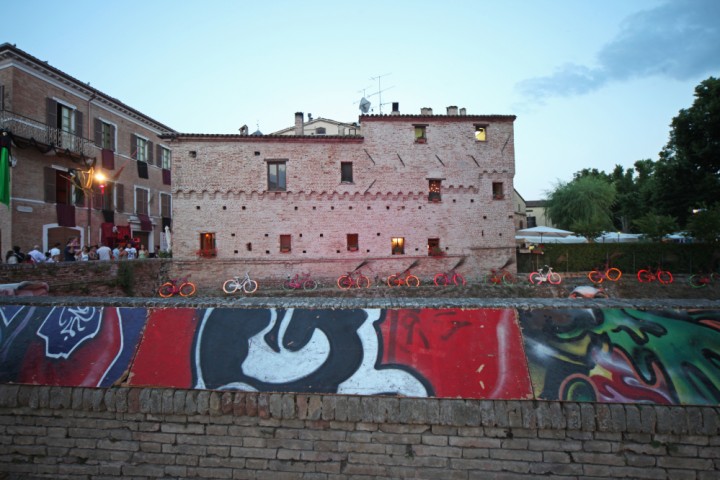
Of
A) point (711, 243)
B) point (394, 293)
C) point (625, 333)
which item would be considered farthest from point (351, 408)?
point (711, 243)

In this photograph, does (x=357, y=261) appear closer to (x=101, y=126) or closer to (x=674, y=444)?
(x=674, y=444)

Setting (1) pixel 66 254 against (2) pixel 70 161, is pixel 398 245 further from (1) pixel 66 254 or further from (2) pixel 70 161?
(2) pixel 70 161

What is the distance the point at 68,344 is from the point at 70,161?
73.5 feet

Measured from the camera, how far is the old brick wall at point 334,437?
3.48 m

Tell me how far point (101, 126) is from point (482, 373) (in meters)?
28.7

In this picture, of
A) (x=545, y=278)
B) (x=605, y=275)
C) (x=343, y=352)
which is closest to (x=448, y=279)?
(x=545, y=278)

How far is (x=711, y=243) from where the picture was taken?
18734mm

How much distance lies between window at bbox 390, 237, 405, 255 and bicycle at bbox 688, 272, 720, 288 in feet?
53.6

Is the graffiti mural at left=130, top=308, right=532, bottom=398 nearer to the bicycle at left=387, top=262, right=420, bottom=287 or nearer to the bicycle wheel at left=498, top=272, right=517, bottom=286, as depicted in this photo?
the bicycle at left=387, top=262, right=420, bottom=287

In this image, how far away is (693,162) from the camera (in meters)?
24.1

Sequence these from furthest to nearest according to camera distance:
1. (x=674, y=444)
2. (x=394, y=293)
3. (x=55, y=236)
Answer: (x=55, y=236), (x=394, y=293), (x=674, y=444)

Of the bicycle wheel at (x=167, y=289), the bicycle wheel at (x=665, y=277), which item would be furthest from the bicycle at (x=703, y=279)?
the bicycle wheel at (x=167, y=289)

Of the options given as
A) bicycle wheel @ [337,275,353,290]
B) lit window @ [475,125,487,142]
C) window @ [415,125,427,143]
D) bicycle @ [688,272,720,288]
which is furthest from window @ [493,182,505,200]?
bicycle @ [688,272,720,288]

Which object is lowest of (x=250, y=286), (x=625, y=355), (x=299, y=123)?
(x=250, y=286)
